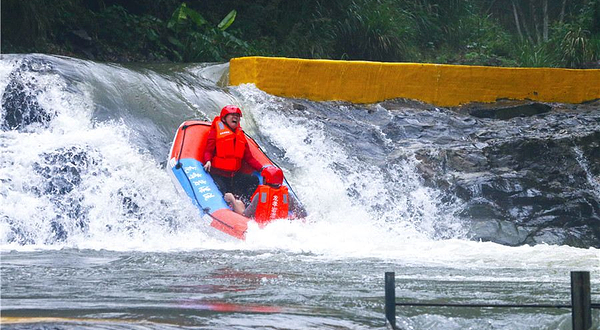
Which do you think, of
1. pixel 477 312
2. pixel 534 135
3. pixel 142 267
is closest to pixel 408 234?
pixel 534 135

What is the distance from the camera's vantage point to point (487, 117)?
41.8 feet

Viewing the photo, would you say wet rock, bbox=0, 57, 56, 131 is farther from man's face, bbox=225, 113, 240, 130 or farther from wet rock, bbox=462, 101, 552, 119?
wet rock, bbox=462, 101, 552, 119

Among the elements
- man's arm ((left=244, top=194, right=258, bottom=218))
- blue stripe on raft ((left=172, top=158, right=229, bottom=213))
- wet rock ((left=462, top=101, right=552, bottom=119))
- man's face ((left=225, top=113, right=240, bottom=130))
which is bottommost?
man's arm ((left=244, top=194, right=258, bottom=218))

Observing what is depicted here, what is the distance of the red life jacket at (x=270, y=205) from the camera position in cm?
849

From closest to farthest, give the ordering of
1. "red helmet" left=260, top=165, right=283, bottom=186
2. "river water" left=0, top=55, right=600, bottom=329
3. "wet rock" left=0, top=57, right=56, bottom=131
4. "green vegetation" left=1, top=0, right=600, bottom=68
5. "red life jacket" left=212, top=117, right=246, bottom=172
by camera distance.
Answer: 1. "river water" left=0, top=55, right=600, bottom=329
2. "red helmet" left=260, top=165, right=283, bottom=186
3. "red life jacket" left=212, top=117, right=246, bottom=172
4. "wet rock" left=0, top=57, right=56, bottom=131
5. "green vegetation" left=1, top=0, right=600, bottom=68

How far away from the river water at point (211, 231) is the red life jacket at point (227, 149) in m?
0.59

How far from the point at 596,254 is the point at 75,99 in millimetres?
5590

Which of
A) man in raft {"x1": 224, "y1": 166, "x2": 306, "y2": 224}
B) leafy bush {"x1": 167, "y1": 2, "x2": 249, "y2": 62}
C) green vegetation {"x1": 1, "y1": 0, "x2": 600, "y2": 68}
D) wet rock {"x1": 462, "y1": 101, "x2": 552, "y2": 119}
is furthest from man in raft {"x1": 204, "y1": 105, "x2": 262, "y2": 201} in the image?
leafy bush {"x1": 167, "y1": 2, "x2": 249, "y2": 62}

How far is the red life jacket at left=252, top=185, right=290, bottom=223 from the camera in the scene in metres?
8.49

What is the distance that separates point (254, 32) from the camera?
17.5m

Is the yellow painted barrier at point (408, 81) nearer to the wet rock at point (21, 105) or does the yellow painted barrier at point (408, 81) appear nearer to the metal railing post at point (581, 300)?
the wet rock at point (21, 105)

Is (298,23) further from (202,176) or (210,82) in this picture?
(202,176)

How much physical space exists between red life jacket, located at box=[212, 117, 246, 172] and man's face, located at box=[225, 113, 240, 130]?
0.05 m

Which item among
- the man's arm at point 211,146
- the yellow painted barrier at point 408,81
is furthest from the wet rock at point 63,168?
the yellow painted barrier at point 408,81
